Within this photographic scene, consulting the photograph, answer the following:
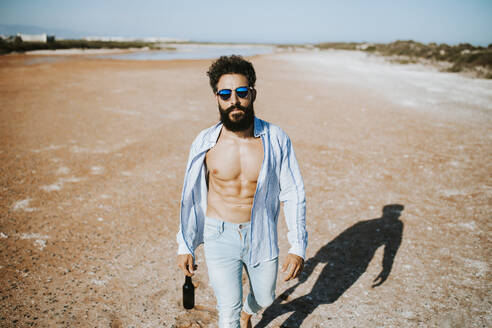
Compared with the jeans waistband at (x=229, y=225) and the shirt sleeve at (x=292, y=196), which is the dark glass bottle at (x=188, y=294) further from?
the shirt sleeve at (x=292, y=196)

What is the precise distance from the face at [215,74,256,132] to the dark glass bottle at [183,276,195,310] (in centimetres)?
161

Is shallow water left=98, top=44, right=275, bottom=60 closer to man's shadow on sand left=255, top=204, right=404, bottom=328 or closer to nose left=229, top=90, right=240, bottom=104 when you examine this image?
man's shadow on sand left=255, top=204, right=404, bottom=328

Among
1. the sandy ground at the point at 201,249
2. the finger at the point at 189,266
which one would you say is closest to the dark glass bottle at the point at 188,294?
the sandy ground at the point at 201,249

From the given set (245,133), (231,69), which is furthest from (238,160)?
(231,69)

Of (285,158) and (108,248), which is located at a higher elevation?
(285,158)

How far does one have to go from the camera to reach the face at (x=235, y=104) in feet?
7.93

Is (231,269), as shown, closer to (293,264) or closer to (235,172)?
(293,264)

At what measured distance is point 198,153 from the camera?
2.51m

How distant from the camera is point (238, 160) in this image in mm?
2588

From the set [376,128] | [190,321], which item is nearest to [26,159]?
[190,321]

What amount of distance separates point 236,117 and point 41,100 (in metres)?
14.3

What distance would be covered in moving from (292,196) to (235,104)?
920mm

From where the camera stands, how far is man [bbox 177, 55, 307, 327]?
2.42 m

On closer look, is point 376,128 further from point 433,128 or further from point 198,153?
point 198,153
